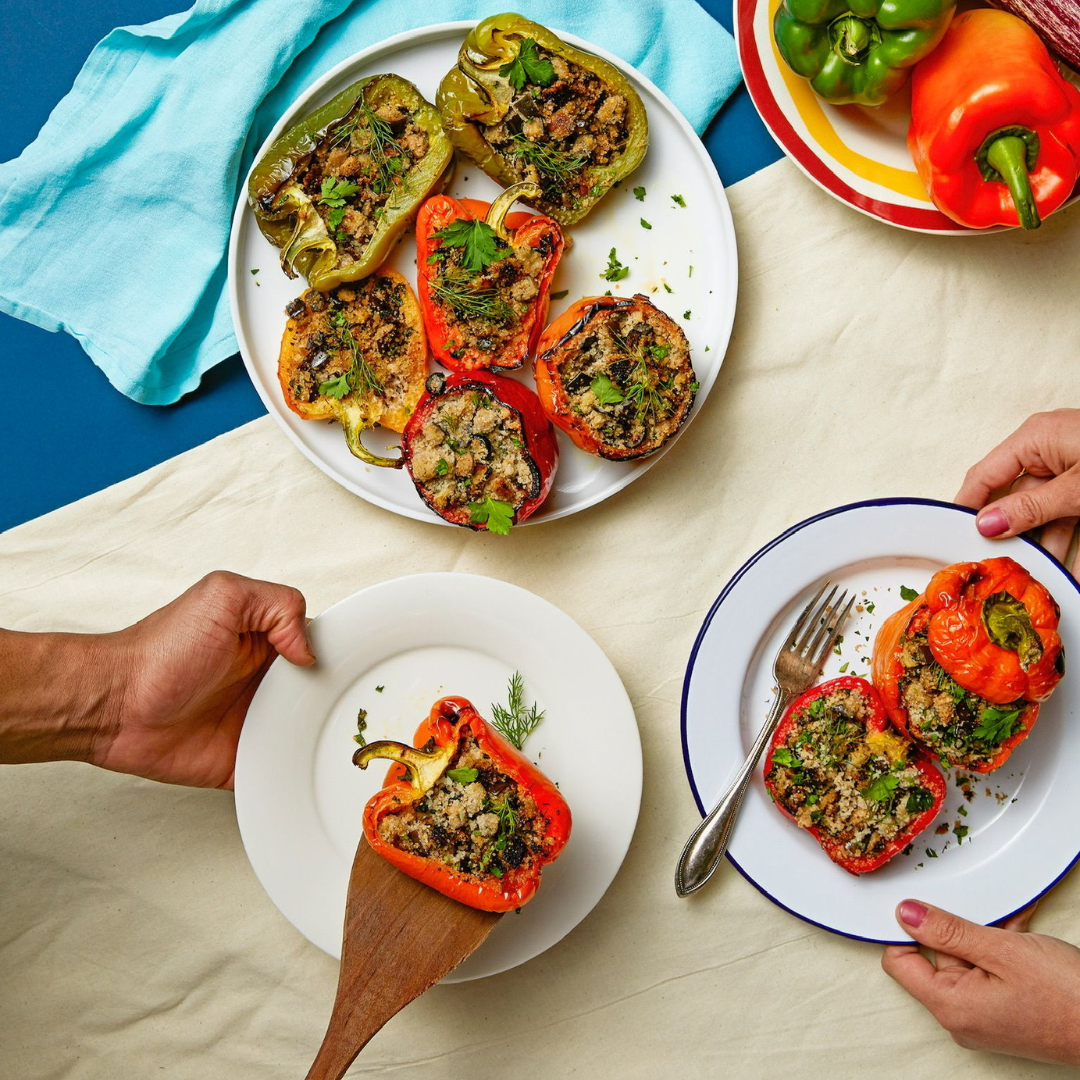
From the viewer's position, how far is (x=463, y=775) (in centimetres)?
245

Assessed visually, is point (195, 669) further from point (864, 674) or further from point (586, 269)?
point (864, 674)

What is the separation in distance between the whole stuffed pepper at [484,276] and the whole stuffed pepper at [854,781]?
1307 millimetres

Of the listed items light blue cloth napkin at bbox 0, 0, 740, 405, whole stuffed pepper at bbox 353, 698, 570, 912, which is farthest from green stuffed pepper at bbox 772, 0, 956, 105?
whole stuffed pepper at bbox 353, 698, 570, 912

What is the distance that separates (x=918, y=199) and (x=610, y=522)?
4.14 ft

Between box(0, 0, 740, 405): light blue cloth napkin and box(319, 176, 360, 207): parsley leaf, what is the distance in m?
0.34

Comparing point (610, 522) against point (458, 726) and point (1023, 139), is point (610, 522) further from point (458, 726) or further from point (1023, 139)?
point (1023, 139)

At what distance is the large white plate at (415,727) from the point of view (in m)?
2.70

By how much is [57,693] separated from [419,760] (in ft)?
3.53

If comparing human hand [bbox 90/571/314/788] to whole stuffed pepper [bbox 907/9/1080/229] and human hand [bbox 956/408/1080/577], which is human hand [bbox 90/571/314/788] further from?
whole stuffed pepper [bbox 907/9/1080/229]

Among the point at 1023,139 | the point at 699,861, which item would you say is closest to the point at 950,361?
the point at 1023,139

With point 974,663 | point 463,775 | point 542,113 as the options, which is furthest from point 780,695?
point 542,113

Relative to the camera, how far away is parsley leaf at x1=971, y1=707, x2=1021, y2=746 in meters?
2.48

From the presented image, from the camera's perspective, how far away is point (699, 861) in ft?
9.05

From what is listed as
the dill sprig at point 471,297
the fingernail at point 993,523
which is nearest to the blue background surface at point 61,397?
the dill sprig at point 471,297
